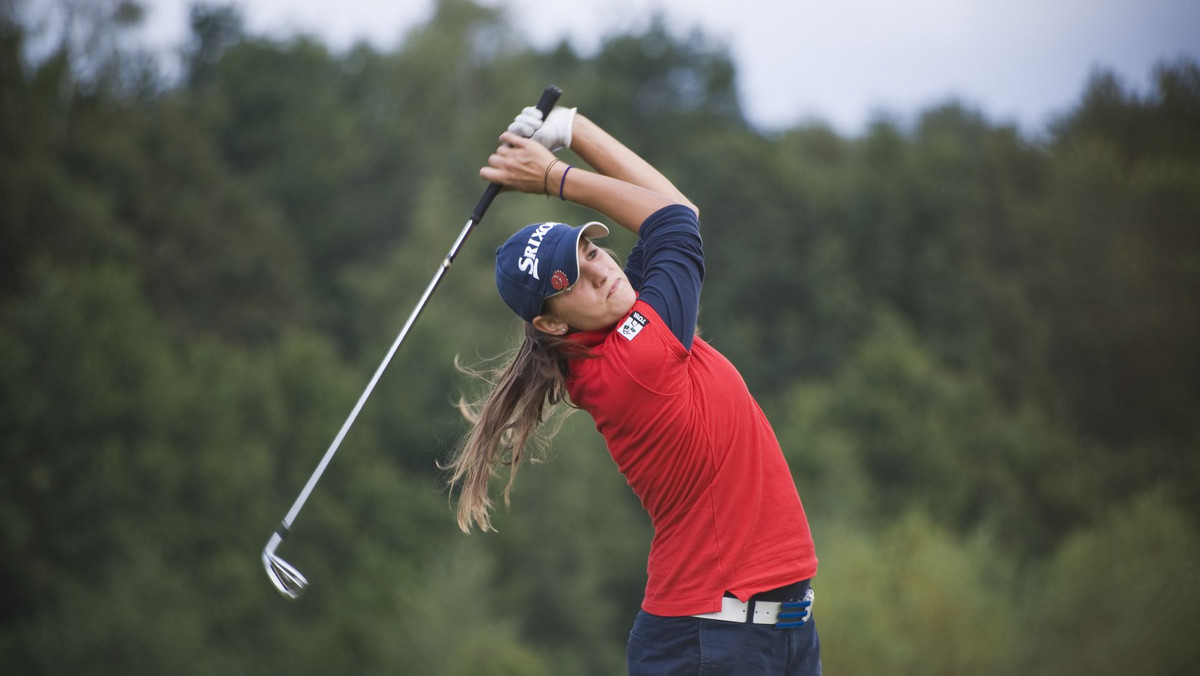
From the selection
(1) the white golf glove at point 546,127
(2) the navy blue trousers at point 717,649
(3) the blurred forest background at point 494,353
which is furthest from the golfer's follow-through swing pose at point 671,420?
(3) the blurred forest background at point 494,353

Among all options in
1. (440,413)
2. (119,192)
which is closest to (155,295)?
(119,192)

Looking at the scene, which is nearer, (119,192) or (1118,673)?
(1118,673)

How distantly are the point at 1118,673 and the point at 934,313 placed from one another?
14.8m

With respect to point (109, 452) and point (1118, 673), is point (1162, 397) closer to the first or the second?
point (1118, 673)

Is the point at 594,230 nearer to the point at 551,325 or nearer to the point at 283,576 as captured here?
the point at 551,325

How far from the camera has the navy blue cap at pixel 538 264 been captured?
2982 mm

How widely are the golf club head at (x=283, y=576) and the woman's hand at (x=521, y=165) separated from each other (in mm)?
1129

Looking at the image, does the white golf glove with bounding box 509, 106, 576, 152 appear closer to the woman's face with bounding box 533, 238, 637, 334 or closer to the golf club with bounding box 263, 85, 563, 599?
the golf club with bounding box 263, 85, 563, 599

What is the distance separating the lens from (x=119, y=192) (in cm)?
2672

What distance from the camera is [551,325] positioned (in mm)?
3090

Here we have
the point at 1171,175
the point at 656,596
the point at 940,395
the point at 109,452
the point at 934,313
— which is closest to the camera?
the point at 656,596

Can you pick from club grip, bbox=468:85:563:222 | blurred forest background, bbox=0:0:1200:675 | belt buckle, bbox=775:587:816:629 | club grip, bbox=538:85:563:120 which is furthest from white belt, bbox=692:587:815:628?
blurred forest background, bbox=0:0:1200:675

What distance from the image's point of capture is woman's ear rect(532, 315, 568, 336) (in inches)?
121

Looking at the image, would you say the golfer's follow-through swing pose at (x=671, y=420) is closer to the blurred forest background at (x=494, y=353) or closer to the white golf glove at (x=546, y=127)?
the white golf glove at (x=546, y=127)
